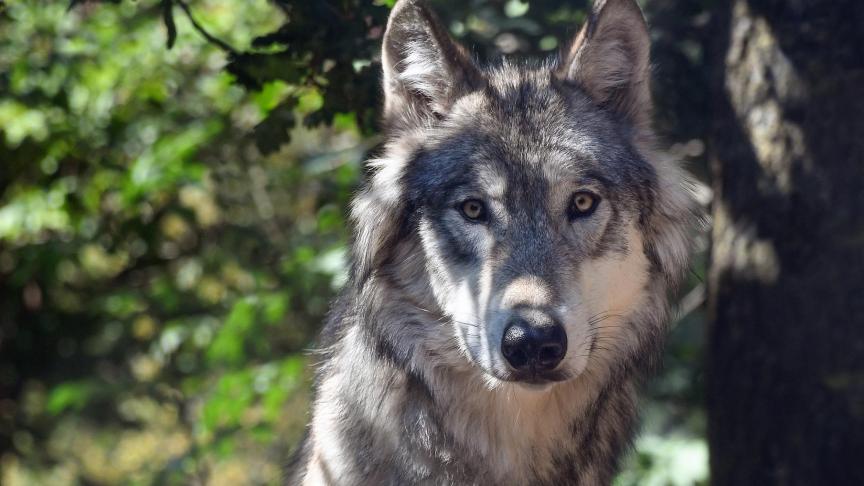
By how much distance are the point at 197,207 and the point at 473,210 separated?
18.0 ft

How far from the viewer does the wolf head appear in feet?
9.83

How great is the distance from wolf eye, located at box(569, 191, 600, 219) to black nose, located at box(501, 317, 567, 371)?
0.49 m

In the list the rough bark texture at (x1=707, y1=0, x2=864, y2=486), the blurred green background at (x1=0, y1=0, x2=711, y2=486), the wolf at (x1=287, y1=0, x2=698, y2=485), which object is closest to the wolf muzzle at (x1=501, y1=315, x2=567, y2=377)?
the wolf at (x1=287, y1=0, x2=698, y2=485)

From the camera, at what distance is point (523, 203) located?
312cm

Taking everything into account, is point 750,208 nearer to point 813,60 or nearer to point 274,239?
point 813,60

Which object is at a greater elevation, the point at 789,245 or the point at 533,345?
the point at 533,345

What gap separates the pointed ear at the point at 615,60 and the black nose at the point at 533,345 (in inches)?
42.0

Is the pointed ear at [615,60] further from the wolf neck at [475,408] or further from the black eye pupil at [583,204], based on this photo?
the wolf neck at [475,408]

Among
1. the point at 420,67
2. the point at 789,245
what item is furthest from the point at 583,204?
the point at 789,245

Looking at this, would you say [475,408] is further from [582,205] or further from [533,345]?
[582,205]

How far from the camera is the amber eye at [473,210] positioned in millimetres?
3170

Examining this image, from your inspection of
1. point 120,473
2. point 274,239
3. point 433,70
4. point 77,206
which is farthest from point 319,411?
point 120,473

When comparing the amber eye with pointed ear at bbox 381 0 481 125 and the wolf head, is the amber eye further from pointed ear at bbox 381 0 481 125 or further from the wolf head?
pointed ear at bbox 381 0 481 125

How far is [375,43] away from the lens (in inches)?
153
